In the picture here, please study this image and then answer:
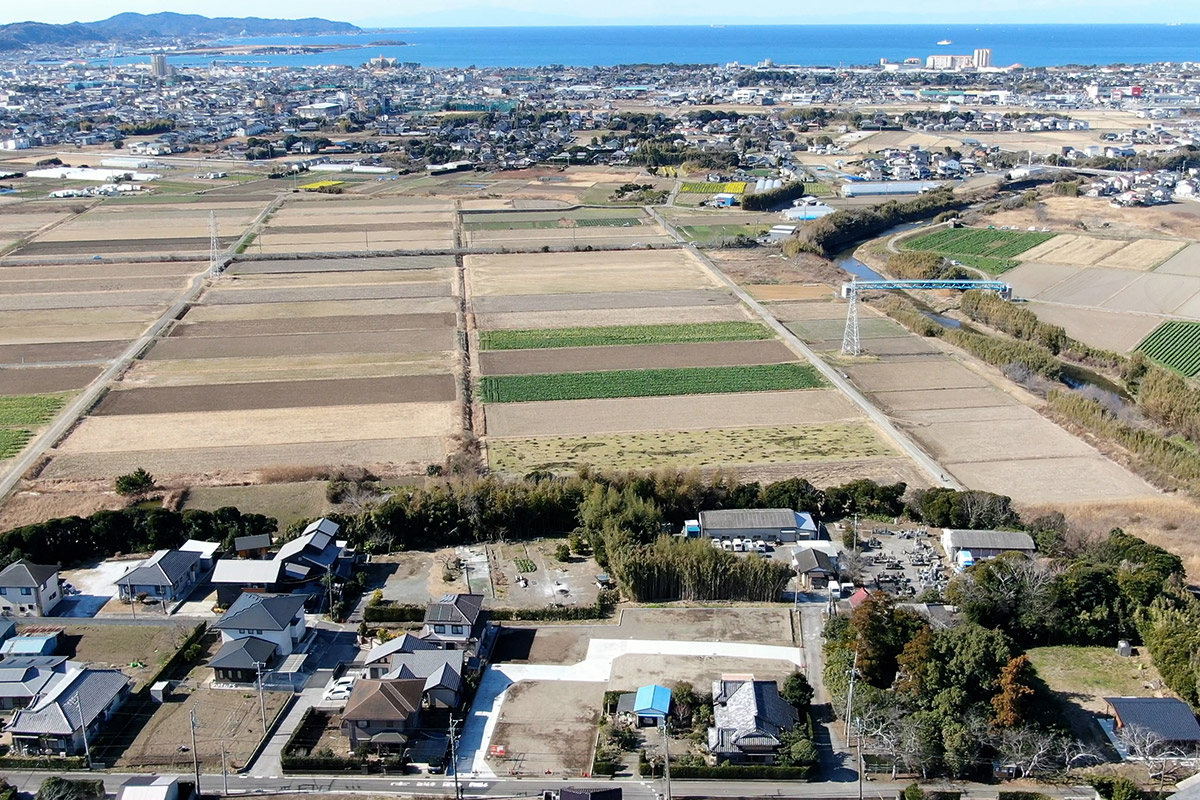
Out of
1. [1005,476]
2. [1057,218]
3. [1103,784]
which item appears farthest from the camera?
[1057,218]

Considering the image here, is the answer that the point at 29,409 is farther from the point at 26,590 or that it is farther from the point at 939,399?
the point at 939,399

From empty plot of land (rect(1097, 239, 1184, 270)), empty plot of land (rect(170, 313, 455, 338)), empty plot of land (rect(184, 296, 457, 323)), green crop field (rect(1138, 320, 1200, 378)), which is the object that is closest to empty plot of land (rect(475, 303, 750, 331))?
empty plot of land (rect(170, 313, 455, 338))

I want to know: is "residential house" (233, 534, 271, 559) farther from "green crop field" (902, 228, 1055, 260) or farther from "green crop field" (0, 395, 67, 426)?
"green crop field" (902, 228, 1055, 260)

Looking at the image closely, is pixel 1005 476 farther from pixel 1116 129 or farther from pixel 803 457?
pixel 1116 129

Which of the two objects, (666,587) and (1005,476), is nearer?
(666,587)

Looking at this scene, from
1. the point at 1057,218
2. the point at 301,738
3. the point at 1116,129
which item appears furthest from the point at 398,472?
the point at 1116,129

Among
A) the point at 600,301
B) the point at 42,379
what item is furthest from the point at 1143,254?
the point at 42,379

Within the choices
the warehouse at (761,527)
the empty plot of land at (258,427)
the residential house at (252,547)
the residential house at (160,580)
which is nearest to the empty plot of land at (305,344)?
the empty plot of land at (258,427)
